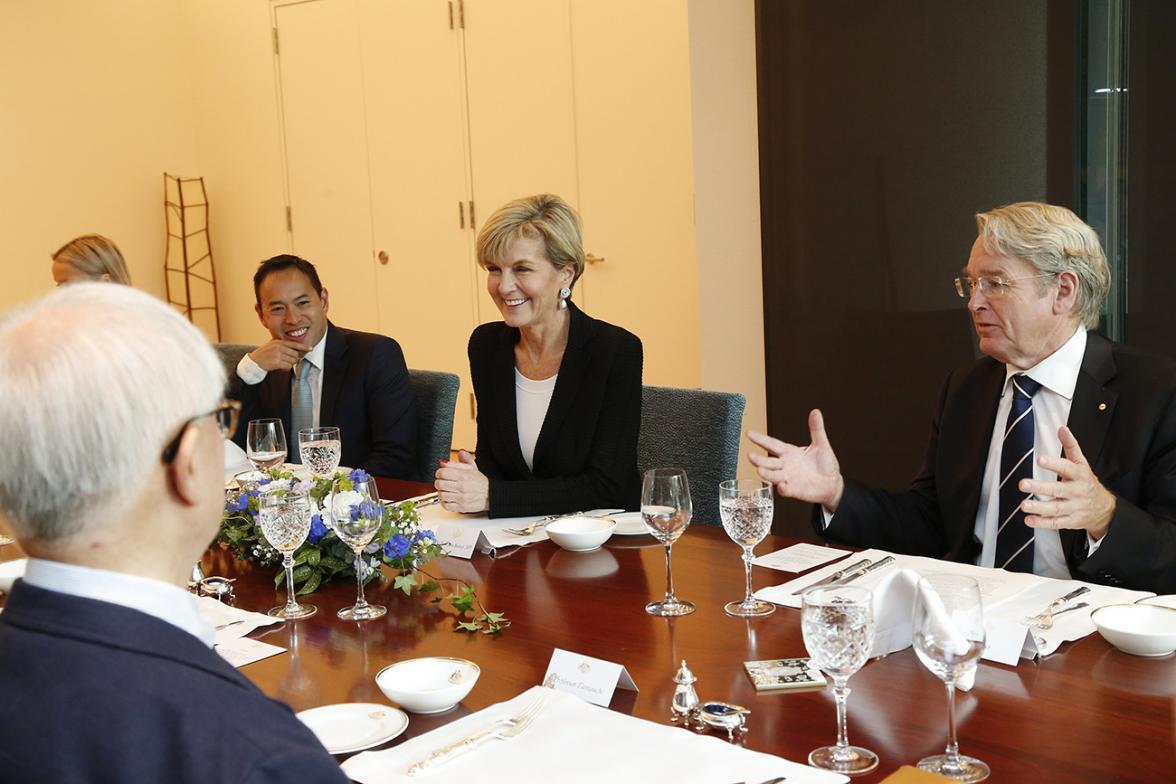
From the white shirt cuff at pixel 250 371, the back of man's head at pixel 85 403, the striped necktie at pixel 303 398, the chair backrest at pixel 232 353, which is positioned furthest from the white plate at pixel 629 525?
the chair backrest at pixel 232 353

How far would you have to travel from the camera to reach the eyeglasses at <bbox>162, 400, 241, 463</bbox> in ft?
3.03

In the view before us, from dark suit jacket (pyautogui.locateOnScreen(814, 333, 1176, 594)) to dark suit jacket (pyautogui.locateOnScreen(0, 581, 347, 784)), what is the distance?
153 centimetres

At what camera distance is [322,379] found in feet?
12.2

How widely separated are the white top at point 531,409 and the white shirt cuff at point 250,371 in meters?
1.18

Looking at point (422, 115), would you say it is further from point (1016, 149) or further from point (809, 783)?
point (809, 783)

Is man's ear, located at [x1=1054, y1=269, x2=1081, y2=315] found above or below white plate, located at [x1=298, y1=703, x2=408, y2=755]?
above

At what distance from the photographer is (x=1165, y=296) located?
3461mm

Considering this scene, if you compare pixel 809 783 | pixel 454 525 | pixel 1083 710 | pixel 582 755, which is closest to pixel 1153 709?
pixel 1083 710

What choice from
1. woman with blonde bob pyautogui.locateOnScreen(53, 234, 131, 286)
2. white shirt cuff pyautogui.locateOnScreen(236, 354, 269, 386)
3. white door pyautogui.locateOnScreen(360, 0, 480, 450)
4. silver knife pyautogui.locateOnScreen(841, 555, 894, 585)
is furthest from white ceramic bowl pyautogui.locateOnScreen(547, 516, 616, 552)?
white door pyautogui.locateOnScreen(360, 0, 480, 450)

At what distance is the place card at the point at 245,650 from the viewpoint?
5.58ft

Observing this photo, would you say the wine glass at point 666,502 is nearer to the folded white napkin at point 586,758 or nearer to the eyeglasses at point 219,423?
the folded white napkin at point 586,758

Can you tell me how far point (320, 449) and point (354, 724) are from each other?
1203mm

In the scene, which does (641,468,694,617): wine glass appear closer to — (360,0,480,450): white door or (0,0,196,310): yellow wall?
(360,0,480,450): white door

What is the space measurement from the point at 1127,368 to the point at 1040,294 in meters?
0.22
